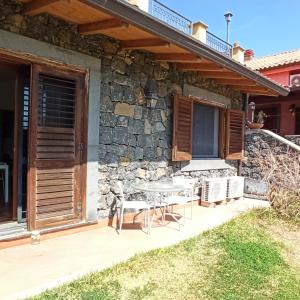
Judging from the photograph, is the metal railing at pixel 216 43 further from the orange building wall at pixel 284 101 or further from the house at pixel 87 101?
the orange building wall at pixel 284 101

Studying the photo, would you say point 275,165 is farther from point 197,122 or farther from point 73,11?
point 73,11

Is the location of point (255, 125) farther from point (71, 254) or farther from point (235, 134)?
point (71, 254)

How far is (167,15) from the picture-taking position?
25.1 ft

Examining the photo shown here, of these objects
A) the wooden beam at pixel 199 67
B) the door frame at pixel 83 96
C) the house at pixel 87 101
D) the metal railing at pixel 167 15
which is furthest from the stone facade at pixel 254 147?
the door frame at pixel 83 96

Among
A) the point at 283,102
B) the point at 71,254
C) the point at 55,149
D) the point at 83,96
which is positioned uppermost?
the point at 283,102

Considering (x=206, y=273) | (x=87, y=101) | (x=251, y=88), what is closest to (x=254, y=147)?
(x=251, y=88)

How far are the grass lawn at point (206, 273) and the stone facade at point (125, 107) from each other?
5.96 ft

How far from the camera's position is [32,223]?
17.4ft

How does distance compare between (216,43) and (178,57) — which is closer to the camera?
(178,57)

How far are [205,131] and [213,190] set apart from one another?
69.8 inches

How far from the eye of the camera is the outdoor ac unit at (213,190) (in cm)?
901

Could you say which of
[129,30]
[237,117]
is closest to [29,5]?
[129,30]

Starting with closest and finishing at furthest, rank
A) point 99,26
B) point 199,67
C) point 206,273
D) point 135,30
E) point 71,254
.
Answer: point 206,273 → point 71,254 → point 99,26 → point 135,30 → point 199,67

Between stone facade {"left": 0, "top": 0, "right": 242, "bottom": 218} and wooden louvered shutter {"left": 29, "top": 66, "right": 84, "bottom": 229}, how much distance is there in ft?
1.59
